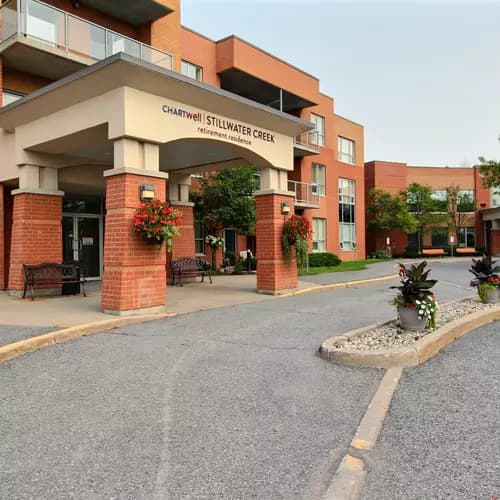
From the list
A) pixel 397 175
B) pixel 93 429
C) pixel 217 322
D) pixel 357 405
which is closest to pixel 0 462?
pixel 93 429

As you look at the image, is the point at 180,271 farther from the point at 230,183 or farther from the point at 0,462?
the point at 0,462

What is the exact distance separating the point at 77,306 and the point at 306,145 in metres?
21.3

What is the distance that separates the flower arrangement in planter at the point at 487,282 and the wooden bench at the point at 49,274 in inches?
366

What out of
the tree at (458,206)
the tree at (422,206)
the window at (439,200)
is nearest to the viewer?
the tree at (422,206)

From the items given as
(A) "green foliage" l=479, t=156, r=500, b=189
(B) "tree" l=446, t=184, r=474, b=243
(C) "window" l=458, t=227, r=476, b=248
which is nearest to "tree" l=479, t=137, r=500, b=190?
(A) "green foliage" l=479, t=156, r=500, b=189

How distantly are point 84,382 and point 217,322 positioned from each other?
12.0 ft

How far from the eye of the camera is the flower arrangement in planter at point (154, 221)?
28.5 ft

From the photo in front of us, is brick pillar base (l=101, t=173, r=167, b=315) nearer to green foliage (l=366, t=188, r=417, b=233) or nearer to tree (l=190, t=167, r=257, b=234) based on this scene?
tree (l=190, t=167, r=257, b=234)

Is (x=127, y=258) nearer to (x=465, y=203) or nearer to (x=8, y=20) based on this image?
(x=8, y=20)

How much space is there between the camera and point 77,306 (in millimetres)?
9828

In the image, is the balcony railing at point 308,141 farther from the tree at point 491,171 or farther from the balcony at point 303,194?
the tree at point 491,171

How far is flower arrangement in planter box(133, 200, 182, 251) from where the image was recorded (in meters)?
8.67

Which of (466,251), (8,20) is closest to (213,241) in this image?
(8,20)

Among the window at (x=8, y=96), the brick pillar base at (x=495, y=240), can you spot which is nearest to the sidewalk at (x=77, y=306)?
the window at (x=8, y=96)
